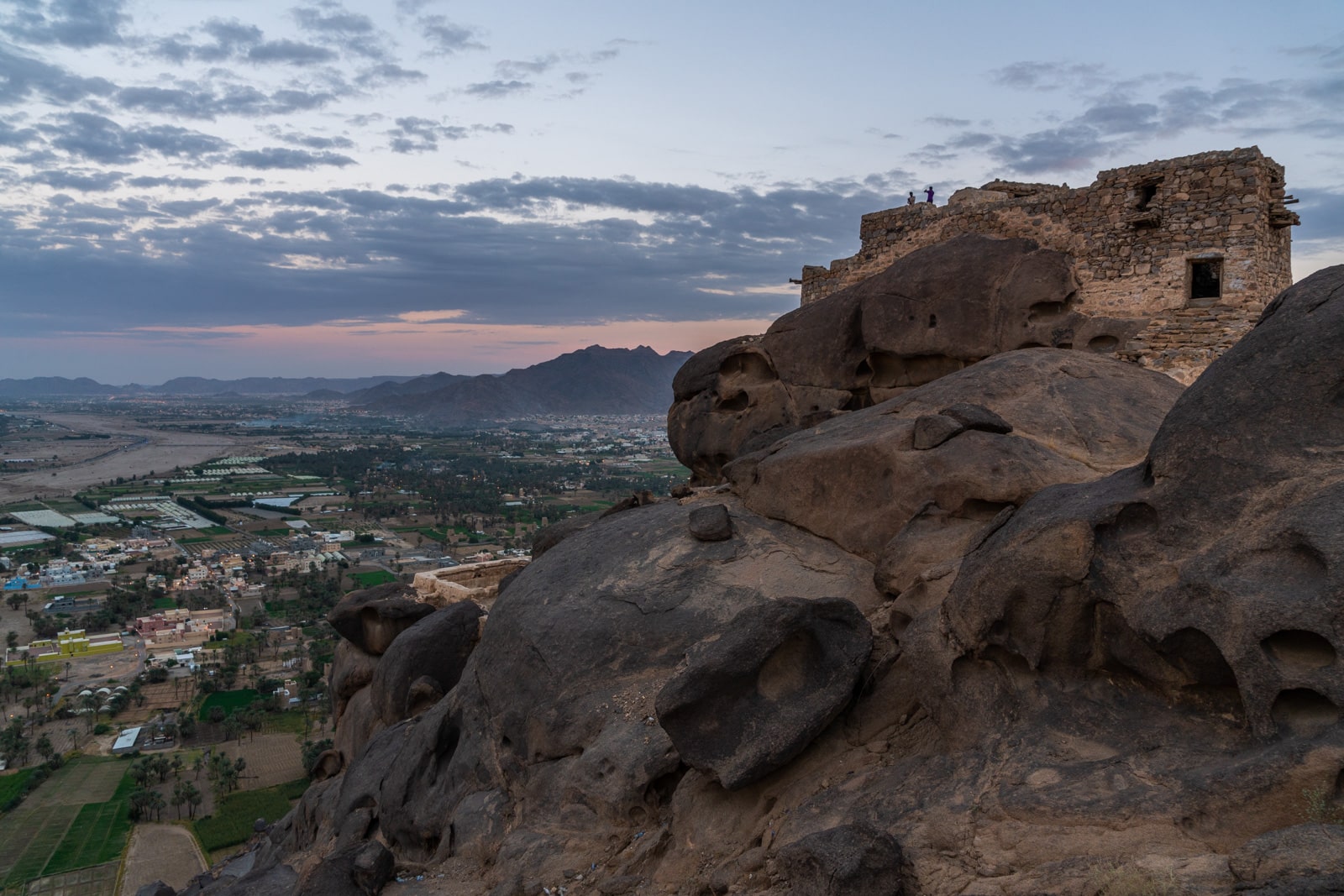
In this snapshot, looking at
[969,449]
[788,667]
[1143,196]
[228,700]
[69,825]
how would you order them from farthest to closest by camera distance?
1. [228,700]
2. [69,825]
3. [1143,196]
4. [969,449]
5. [788,667]

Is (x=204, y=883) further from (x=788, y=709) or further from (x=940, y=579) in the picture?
(x=940, y=579)

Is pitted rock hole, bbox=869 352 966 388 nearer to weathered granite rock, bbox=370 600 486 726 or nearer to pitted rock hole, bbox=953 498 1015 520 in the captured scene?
pitted rock hole, bbox=953 498 1015 520

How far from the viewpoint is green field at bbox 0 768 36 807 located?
42.3m

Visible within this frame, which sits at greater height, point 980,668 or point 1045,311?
point 1045,311

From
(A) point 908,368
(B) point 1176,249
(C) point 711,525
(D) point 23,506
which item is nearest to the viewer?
(C) point 711,525

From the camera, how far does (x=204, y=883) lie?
16.4 metres

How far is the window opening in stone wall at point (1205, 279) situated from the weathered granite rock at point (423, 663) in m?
14.1

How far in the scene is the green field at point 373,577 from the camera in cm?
7694

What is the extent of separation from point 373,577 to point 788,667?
7677 centimetres

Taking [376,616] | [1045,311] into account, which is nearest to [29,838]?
[376,616]

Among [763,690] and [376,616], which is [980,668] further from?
[376,616]

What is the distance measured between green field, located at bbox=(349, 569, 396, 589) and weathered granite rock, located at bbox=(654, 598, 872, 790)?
70.7 m

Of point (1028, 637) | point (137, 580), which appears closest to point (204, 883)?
point (1028, 637)

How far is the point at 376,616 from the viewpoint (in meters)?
18.2
